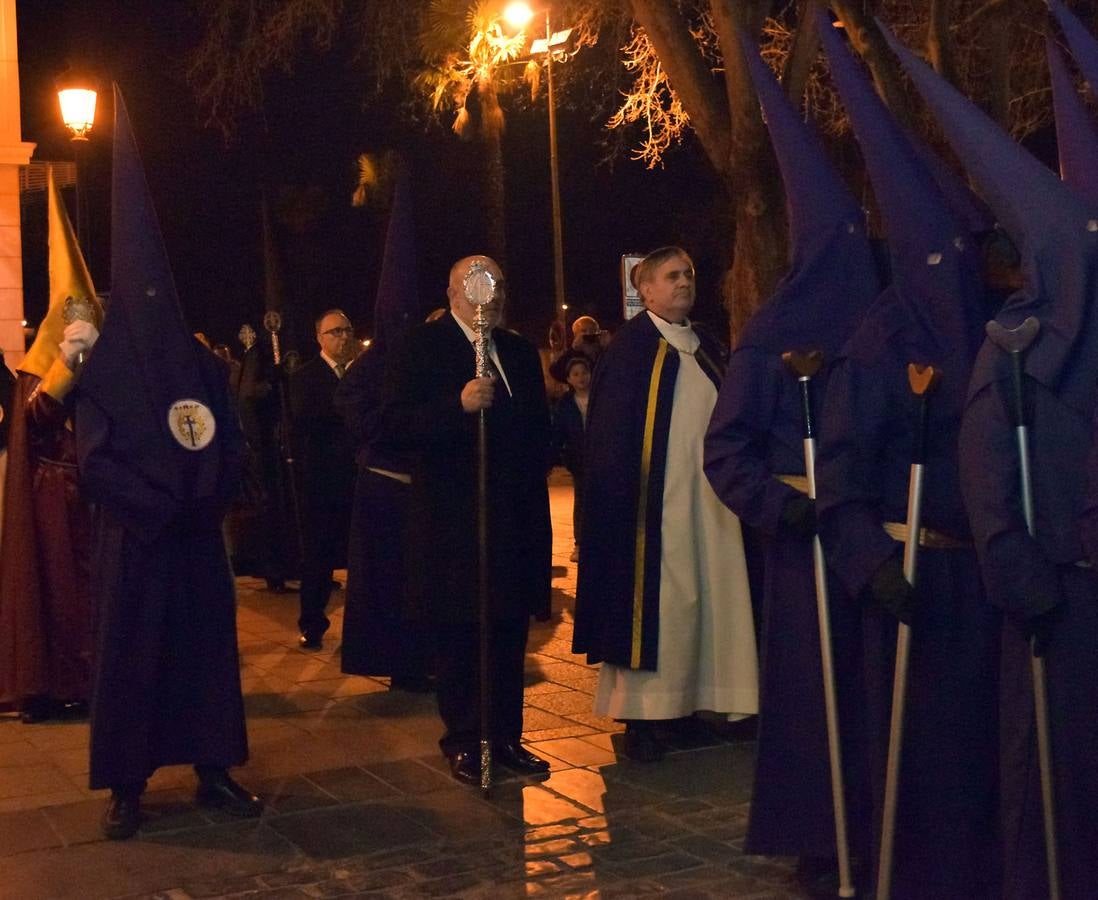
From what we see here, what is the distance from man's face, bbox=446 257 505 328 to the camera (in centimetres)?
663

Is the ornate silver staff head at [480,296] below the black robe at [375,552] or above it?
above

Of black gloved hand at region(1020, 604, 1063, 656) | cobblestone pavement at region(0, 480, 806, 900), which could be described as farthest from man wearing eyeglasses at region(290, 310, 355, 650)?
black gloved hand at region(1020, 604, 1063, 656)

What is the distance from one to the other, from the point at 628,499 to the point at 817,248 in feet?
7.16

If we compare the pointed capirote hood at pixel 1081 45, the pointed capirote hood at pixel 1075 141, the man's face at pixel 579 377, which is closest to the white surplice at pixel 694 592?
the pointed capirote hood at pixel 1075 141

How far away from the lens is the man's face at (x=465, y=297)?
6.63m

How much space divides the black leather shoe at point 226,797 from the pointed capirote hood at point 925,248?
3.02m

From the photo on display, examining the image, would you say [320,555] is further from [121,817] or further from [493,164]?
[493,164]

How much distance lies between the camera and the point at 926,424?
4512 millimetres

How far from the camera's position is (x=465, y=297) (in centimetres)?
676

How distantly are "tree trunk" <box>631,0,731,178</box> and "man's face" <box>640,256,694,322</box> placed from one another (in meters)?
6.36

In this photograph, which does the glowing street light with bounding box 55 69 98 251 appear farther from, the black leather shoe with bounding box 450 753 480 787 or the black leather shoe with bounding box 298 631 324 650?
the black leather shoe with bounding box 450 753 480 787

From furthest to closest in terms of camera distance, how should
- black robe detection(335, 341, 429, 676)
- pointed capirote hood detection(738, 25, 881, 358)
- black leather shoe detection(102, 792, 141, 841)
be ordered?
1. black robe detection(335, 341, 429, 676)
2. black leather shoe detection(102, 792, 141, 841)
3. pointed capirote hood detection(738, 25, 881, 358)

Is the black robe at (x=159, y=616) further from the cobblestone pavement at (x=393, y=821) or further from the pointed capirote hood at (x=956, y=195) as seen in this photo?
the pointed capirote hood at (x=956, y=195)

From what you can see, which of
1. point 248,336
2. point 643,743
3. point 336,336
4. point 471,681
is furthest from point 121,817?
point 248,336
